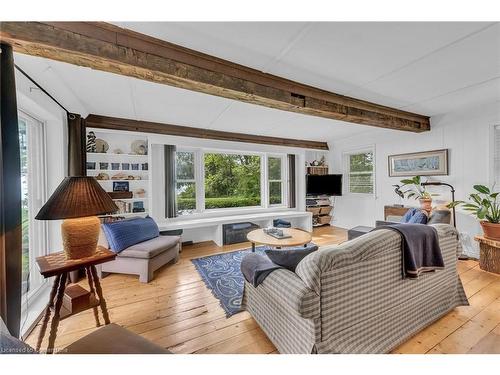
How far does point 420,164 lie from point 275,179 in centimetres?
291

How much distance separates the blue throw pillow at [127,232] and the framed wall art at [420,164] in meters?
4.63

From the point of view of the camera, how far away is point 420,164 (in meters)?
3.93

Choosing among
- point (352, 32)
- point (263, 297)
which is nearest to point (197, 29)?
point (352, 32)

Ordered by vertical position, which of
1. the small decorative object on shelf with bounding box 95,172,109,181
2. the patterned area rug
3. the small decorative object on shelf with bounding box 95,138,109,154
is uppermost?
the small decorative object on shelf with bounding box 95,138,109,154

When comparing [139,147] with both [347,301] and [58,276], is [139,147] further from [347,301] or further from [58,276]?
[347,301]

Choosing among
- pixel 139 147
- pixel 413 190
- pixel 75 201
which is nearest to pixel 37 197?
pixel 75 201

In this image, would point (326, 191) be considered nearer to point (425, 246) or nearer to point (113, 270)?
point (425, 246)

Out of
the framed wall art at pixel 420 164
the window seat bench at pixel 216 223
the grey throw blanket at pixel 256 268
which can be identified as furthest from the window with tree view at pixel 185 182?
the framed wall art at pixel 420 164

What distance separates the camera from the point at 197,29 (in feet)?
4.77

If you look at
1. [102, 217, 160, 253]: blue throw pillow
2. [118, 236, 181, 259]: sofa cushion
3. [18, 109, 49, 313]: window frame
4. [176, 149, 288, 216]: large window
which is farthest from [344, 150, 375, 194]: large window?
[18, 109, 49, 313]: window frame

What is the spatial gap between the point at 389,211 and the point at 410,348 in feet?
10.2

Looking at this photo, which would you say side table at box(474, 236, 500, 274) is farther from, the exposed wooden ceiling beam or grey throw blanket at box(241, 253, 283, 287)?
grey throw blanket at box(241, 253, 283, 287)

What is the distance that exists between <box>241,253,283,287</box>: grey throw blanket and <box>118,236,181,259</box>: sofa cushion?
1.45m

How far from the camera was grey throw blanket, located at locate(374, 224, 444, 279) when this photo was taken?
1.54 meters
